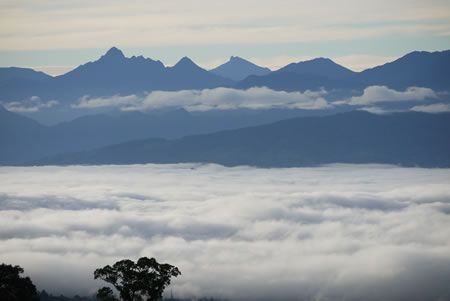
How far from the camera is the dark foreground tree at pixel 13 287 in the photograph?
242 feet

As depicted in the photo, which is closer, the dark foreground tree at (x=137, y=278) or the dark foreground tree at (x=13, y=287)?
the dark foreground tree at (x=13, y=287)

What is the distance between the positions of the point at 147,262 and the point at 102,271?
445 centimetres

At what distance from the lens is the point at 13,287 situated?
7456cm

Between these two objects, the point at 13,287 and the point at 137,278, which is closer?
the point at 13,287

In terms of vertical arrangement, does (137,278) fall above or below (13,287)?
above

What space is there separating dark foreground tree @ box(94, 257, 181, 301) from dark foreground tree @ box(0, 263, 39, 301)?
6.44 metres

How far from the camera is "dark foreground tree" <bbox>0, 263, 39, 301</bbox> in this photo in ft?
242

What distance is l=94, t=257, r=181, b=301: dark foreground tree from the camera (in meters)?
76.9

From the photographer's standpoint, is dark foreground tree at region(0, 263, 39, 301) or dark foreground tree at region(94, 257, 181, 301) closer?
dark foreground tree at region(0, 263, 39, 301)

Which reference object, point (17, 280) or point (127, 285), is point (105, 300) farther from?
point (17, 280)

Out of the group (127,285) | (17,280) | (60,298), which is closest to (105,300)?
(127,285)

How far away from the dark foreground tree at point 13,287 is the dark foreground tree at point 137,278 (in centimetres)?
644

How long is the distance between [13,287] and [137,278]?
1163cm

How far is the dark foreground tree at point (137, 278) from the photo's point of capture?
76938 millimetres
